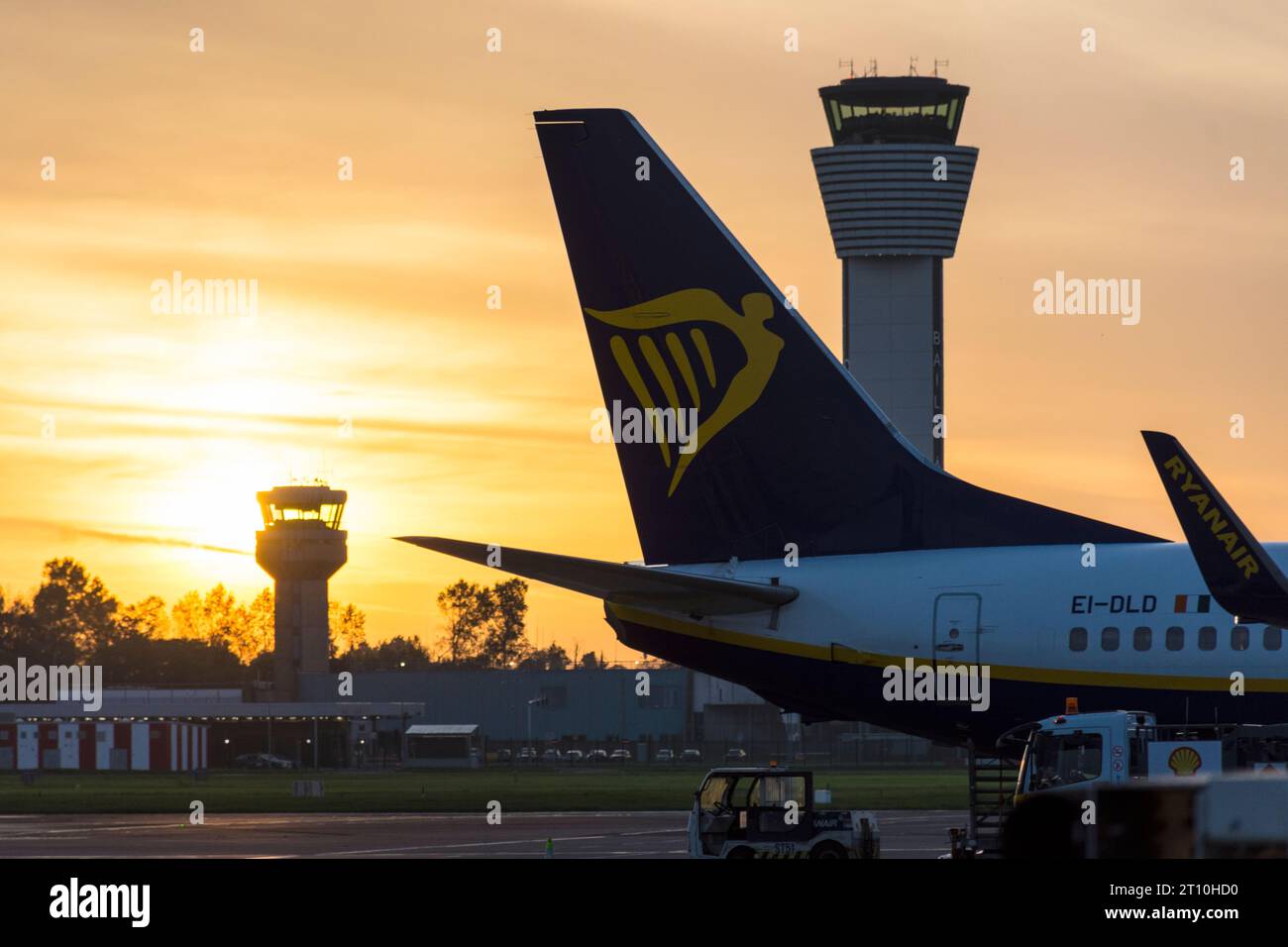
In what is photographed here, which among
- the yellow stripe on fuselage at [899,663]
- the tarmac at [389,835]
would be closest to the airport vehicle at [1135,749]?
the yellow stripe on fuselage at [899,663]

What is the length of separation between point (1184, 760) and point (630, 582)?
8237 mm

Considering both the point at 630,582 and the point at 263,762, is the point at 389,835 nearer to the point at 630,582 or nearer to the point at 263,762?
the point at 630,582

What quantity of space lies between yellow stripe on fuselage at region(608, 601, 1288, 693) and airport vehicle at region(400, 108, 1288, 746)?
1.3 inches

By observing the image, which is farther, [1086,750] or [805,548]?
[805,548]

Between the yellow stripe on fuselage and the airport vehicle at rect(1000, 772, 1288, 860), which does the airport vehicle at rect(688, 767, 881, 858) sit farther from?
the airport vehicle at rect(1000, 772, 1288, 860)

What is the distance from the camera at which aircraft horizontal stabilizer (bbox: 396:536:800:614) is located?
79.1 ft

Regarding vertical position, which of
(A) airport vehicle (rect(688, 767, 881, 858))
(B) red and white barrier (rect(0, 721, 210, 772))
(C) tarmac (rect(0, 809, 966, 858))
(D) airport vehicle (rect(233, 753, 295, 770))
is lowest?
(D) airport vehicle (rect(233, 753, 295, 770))

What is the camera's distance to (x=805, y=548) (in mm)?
30344

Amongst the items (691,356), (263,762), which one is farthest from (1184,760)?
(263,762)

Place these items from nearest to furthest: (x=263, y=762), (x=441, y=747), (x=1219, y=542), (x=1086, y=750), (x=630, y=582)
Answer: (x=1219, y=542)
(x=1086, y=750)
(x=630, y=582)
(x=263, y=762)
(x=441, y=747)

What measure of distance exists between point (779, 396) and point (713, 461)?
1.55 m

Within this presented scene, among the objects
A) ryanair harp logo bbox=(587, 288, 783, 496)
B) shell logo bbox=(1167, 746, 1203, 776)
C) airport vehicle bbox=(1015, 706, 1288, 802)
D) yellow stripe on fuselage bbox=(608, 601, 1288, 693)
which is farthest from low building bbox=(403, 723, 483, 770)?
shell logo bbox=(1167, 746, 1203, 776)

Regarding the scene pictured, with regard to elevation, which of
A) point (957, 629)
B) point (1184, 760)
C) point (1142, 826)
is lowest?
point (1184, 760)
